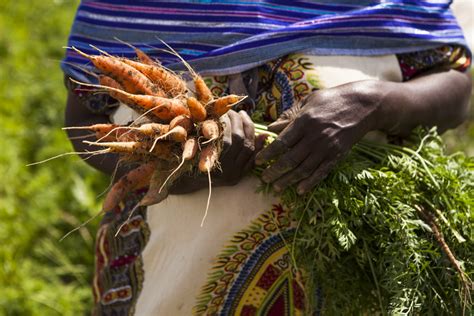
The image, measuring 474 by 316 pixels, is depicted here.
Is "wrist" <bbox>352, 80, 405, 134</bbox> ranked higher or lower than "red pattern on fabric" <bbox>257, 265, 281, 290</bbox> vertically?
higher

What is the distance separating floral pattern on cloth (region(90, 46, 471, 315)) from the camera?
217 centimetres

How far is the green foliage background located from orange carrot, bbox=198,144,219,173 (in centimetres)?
198

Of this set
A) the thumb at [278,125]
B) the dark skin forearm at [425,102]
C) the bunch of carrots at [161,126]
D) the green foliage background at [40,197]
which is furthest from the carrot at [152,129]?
the green foliage background at [40,197]

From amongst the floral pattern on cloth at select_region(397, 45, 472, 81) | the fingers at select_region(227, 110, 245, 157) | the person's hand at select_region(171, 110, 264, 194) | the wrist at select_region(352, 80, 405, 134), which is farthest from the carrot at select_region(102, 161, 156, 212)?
the floral pattern on cloth at select_region(397, 45, 472, 81)

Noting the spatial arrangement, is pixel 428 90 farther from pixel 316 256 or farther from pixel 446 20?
pixel 316 256

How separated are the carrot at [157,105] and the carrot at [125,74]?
37mm

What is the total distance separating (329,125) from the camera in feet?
6.54

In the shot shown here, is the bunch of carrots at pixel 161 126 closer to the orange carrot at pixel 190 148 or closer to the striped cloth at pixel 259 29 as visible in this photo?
the orange carrot at pixel 190 148

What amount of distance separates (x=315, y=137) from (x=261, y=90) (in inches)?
11.7

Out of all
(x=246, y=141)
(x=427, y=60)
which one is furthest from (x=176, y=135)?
(x=427, y=60)

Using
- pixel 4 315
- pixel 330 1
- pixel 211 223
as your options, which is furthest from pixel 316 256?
pixel 4 315

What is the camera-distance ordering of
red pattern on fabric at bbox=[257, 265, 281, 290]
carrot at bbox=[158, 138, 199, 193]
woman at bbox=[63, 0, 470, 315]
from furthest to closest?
1. red pattern on fabric at bbox=[257, 265, 281, 290]
2. woman at bbox=[63, 0, 470, 315]
3. carrot at bbox=[158, 138, 199, 193]

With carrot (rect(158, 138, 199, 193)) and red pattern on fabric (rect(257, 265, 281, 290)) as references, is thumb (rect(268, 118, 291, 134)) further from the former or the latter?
red pattern on fabric (rect(257, 265, 281, 290))

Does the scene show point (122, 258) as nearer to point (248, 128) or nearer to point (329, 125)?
point (248, 128)
